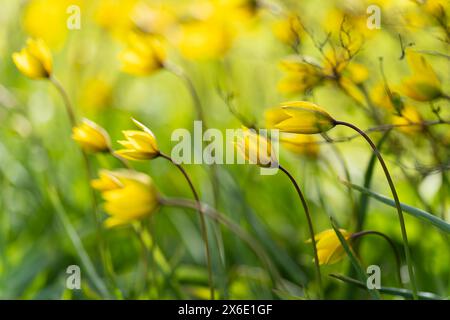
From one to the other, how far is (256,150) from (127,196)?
0.67ft

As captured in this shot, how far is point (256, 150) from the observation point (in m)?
0.81

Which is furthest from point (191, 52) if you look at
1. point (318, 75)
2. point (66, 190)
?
point (318, 75)

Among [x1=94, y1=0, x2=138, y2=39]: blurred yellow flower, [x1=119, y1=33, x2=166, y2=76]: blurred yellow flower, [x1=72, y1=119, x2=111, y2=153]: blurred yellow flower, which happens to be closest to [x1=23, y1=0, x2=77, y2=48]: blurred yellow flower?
[x1=94, y1=0, x2=138, y2=39]: blurred yellow flower

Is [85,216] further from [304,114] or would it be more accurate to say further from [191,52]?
[304,114]

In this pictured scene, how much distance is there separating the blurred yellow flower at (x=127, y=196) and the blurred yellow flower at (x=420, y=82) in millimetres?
344

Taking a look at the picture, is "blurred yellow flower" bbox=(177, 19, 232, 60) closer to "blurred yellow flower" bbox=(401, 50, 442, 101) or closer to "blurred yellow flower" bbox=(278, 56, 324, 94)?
"blurred yellow flower" bbox=(278, 56, 324, 94)

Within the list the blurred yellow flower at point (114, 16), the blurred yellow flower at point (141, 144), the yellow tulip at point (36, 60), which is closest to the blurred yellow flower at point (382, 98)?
the blurred yellow flower at point (141, 144)

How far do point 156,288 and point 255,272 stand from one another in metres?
0.29

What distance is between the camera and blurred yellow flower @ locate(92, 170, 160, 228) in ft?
3.04

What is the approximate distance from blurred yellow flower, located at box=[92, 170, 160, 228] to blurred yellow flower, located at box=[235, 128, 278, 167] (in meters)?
0.17

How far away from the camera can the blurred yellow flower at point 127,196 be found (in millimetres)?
926

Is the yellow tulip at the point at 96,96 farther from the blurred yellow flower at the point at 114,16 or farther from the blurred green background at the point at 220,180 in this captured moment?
the blurred yellow flower at the point at 114,16

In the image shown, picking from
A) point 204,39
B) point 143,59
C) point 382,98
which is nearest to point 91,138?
point 143,59

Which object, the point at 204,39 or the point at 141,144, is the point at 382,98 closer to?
the point at 141,144
